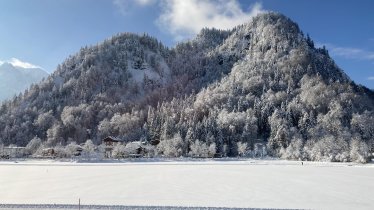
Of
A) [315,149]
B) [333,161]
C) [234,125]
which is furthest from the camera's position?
[234,125]

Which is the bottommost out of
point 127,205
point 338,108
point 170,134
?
point 127,205

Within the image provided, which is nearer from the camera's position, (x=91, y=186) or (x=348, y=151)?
(x=91, y=186)

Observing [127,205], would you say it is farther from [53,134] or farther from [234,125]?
[53,134]

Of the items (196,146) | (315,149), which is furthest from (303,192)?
(196,146)

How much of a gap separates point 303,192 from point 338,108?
145 meters

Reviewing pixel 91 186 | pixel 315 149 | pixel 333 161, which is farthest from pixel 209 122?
pixel 91 186

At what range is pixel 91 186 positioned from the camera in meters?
43.2

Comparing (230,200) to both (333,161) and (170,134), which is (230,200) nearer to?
(333,161)

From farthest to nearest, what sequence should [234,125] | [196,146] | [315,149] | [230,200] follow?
1. [234,125]
2. [196,146]
3. [315,149]
4. [230,200]

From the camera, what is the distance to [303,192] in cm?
3891

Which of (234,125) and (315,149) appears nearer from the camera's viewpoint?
(315,149)

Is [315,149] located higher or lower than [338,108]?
lower

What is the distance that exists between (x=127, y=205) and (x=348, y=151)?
9251 centimetres

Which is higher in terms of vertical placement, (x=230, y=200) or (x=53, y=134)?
(x=53, y=134)
